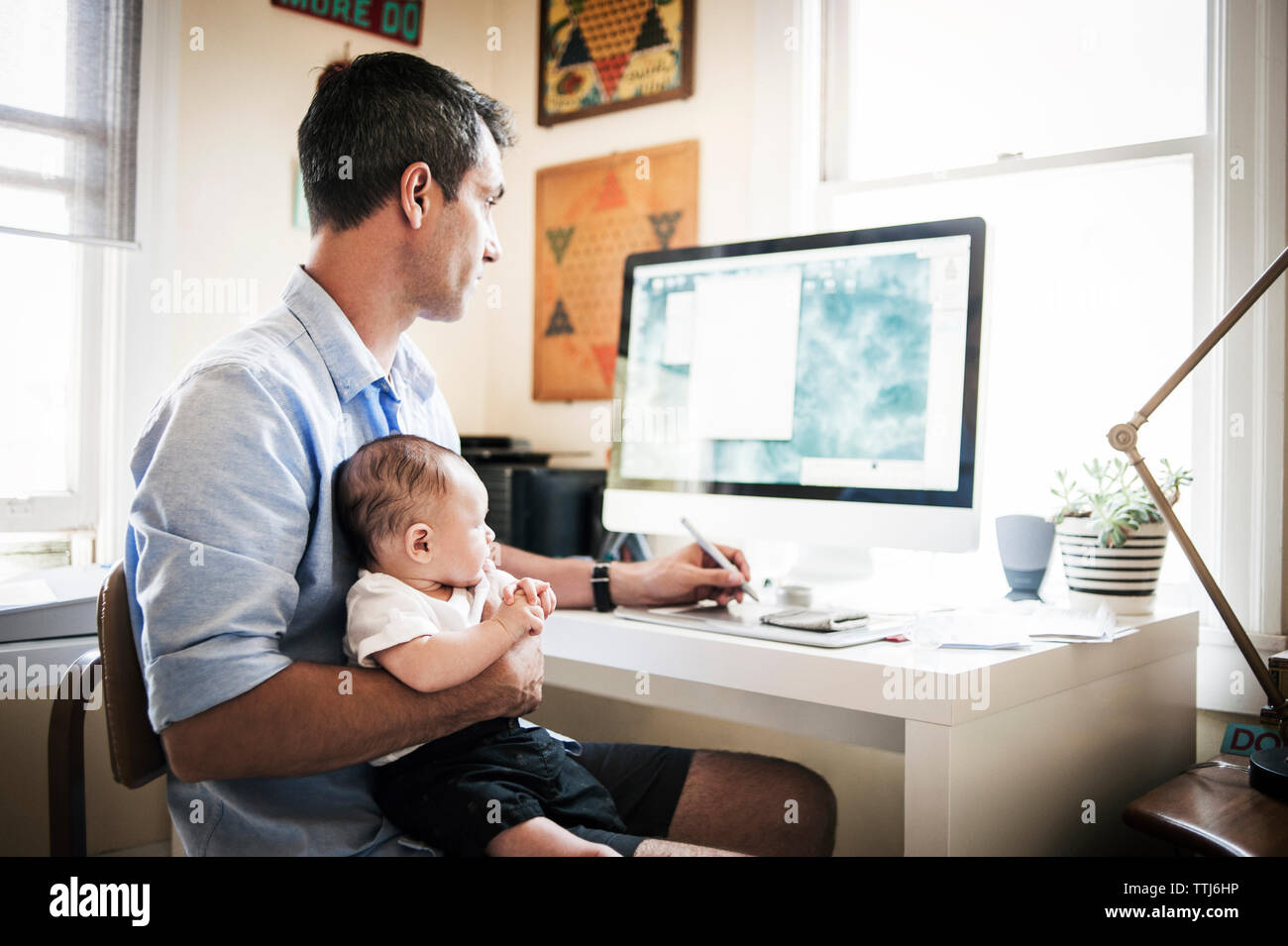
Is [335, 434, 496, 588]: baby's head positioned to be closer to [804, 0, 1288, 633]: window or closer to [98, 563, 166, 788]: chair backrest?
[98, 563, 166, 788]: chair backrest

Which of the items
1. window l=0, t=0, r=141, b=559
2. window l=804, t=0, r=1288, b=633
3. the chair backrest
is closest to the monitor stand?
window l=804, t=0, r=1288, b=633

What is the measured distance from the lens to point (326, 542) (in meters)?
1.03

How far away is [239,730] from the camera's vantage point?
899 mm

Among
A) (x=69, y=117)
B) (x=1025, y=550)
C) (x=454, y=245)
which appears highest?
(x=69, y=117)

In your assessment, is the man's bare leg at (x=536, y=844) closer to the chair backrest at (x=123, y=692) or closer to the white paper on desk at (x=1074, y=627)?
the chair backrest at (x=123, y=692)

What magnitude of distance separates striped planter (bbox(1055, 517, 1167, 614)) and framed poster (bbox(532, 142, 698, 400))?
1.17m

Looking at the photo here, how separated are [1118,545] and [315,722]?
115cm

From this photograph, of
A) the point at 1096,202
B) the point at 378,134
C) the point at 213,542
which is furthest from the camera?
the point at 1096,202

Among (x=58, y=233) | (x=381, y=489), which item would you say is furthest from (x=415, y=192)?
(x=58, y=233)

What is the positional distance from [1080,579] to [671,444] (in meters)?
0.67

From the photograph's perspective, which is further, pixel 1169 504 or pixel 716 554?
pixel 716 554

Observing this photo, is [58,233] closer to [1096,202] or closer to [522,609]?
[522,609]

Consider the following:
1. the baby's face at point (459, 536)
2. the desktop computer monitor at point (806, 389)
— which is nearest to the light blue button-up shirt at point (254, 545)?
the baby's face at point (459, 536)
